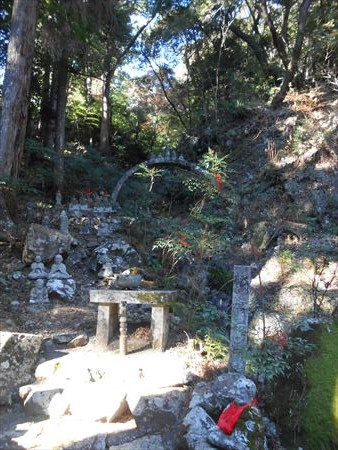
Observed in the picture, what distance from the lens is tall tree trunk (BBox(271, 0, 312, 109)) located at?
395 inches

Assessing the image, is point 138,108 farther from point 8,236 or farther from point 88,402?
point 88,402

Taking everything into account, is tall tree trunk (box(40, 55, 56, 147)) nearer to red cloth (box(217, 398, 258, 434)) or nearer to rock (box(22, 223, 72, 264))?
rock (box(22, 223, 72, 264))

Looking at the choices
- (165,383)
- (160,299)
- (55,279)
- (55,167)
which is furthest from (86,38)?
(165,383)

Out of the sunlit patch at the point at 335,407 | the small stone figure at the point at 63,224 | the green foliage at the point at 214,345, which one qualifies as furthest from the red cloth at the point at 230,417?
the small stone figure at the point at 63,224

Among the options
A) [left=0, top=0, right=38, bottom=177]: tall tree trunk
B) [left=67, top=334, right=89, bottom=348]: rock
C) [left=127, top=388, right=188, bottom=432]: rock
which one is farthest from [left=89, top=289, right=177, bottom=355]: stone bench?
[left=0, top=0, right=38, bottom=177]: tall tree trunk

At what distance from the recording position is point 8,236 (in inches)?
251

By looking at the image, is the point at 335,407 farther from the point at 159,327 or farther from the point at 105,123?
the point at 105,123

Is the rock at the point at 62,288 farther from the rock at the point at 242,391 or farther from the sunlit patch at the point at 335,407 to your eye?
the sunlit patch at the point at 335,407

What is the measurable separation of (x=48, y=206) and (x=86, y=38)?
378 centimetres

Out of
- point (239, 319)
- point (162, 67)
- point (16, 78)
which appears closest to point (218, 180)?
point (239, 319)

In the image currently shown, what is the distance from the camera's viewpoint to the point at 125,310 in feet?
12.4

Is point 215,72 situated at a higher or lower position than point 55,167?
higher

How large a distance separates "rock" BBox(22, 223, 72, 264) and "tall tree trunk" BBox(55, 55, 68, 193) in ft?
9.37

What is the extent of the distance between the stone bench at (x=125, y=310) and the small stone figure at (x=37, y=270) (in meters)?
Result: 2.13
